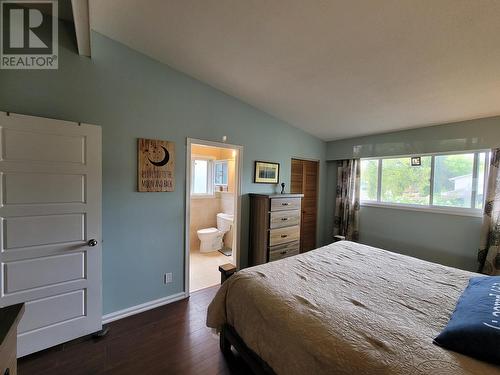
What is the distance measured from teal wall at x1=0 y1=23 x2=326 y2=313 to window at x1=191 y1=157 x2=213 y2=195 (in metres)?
2.01

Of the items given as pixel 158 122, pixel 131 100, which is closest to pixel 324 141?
pixel 158 122

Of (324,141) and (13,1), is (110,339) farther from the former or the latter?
(324,141)

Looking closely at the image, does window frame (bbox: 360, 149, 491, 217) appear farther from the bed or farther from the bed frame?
the bed frame

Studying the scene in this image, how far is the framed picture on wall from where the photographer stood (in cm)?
333

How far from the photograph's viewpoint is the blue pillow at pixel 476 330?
0.90 meters

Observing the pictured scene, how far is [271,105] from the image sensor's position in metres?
3.11

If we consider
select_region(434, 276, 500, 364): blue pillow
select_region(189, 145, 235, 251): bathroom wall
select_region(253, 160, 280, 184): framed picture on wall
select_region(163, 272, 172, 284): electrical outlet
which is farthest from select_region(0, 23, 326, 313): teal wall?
select_region(434, 276, 500, 364): blue pillow

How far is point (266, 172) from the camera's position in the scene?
3.44m

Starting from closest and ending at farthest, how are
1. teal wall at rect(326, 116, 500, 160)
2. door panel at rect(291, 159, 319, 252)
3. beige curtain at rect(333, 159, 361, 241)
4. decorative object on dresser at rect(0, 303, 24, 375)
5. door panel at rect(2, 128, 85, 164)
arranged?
decorative object on dresser at rect(0, 303, 24, 375) < door panel at rect(2, 128, 85, 164) < teal wall at rect(326, 116, 500, 160) < beige curtain at rect(333, 159, 361, 241) < door panel at rect(291, 159, 319, 252)

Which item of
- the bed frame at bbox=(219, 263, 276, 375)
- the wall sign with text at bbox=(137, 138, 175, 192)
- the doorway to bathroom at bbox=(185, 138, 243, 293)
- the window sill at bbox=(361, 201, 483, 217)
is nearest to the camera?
the bed frame at bbox=(219, 263, 276, 375)

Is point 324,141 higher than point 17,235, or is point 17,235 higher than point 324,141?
point 324,141

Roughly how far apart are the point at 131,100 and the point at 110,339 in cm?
233

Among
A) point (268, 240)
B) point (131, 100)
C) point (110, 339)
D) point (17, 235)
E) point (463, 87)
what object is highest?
point (463, 87)

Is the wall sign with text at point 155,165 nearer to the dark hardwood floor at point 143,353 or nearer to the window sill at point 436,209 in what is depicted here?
the dark hardwood floor at point 143,353
